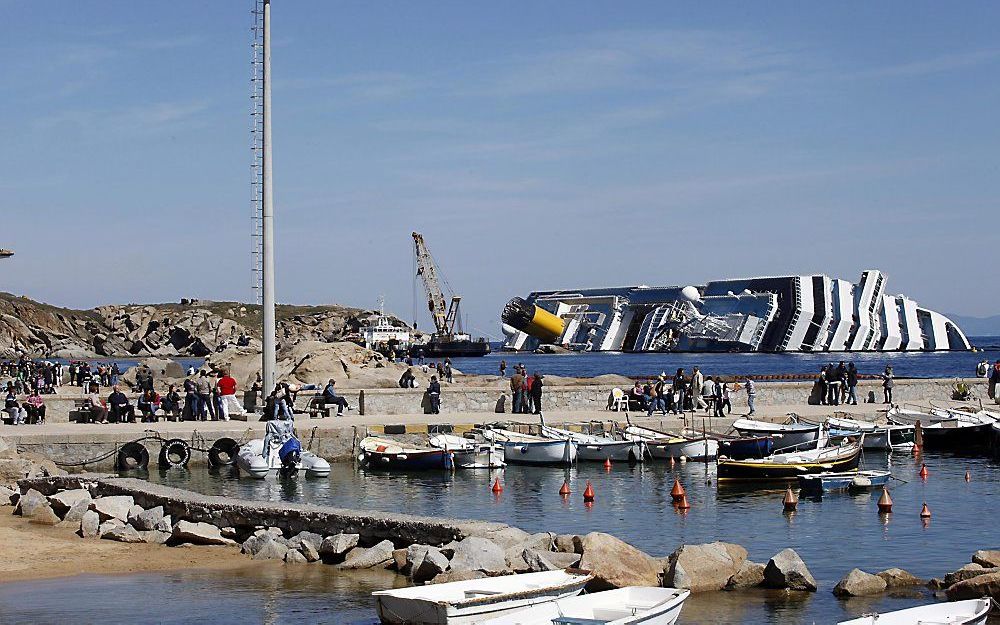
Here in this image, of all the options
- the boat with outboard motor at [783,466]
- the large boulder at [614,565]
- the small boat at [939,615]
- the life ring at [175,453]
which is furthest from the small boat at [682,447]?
the small boat at [939,615]

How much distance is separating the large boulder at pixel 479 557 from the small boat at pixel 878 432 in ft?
61.3

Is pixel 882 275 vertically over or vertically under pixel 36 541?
over

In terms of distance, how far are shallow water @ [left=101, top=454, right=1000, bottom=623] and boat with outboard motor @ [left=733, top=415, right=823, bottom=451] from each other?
159 cm

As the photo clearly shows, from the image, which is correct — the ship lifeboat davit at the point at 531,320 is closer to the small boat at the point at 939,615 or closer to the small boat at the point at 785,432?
the small boat at the point at 785,432

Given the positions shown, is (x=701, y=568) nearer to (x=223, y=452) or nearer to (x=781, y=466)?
(x=781, y=466)

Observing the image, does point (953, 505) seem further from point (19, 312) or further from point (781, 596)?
point (19, 312)

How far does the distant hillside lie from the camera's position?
6791 inches

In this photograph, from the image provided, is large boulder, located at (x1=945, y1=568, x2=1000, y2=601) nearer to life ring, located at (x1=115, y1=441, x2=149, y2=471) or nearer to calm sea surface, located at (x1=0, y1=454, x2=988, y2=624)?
calm sea surface, located at (x1=0, y1=454, x2=988, y2=624)

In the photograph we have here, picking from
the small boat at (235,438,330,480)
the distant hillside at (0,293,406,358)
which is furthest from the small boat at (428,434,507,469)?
the distant hillside at (0,293,406,358)

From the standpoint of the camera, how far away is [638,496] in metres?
24.1

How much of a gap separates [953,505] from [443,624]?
14345 millimetres

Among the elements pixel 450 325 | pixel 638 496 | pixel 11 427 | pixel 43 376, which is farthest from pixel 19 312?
pixel 638 496

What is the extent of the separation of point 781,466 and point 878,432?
7.93m

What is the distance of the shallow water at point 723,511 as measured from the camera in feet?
45.8
